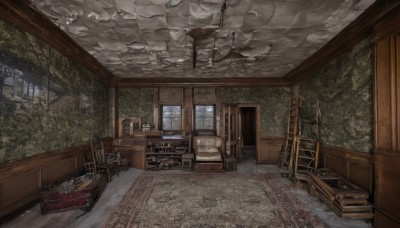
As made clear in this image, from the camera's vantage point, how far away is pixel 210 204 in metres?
3.96

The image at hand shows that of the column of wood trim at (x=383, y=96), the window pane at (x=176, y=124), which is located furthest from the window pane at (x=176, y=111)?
the column of wood trim at (x=383, y=96)

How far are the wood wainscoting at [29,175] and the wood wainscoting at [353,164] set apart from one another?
6.12m

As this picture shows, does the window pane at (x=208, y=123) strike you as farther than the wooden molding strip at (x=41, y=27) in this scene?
Yes

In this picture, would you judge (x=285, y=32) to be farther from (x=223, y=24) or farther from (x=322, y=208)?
(x=322, y=208)

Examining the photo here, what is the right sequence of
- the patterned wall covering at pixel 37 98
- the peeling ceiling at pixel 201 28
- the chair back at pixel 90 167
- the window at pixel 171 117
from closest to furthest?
the peeling ceiling at pixel 201 28 → the patterned wall covering at pixel 37 98 → the chair back at pixel 90 167 → the window at pixel 171 117

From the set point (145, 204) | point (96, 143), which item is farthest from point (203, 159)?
point (96, 143)

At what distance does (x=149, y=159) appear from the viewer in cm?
681

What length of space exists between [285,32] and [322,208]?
3.47 metres

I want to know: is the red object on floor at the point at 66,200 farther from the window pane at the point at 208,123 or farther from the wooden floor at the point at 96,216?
the window pane at the point at 208,123

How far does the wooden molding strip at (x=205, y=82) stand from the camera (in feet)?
24.9

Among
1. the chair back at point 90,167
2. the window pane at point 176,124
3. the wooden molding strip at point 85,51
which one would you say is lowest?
the chair back at point 90,167

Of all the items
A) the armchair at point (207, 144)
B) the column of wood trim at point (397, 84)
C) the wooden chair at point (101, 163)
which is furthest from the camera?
the armchair at point (207, 144)

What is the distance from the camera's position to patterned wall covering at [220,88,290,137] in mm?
7820

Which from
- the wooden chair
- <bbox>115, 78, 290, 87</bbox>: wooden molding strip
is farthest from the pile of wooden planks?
the wooden chair
